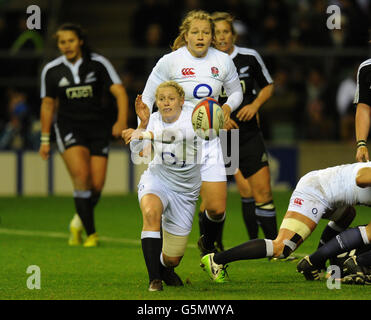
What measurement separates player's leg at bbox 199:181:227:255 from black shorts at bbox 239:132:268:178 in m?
0.78

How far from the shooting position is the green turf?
7109mm

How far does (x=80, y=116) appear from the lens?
10727 millimetres

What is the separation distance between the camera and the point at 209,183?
27.0ft

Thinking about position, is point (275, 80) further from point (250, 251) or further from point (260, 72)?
point (250, 251)

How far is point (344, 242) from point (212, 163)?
1.34 m

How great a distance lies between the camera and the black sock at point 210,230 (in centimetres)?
873

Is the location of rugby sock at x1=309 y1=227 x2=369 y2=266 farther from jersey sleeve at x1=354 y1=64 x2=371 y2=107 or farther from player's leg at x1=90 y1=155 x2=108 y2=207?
player's leg at x1=90 y1=155 x2=108 y2=207

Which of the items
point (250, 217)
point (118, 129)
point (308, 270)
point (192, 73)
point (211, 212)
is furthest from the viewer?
point (118, 129)

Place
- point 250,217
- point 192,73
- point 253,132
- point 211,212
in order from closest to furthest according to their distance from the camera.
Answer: point 192,73
point 211,212
point 253,132
point 250,217

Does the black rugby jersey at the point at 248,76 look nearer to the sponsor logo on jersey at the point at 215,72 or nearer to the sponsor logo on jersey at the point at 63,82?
the sponsor logo on jersey at the point at 215,72

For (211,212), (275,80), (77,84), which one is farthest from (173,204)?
(275,80)

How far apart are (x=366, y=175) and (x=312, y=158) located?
10.3m

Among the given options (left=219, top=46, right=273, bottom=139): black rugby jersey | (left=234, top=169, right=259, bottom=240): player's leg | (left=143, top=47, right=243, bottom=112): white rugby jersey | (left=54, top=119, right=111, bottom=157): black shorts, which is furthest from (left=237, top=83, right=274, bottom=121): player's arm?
→ (left=54, top=119, right=111, bottom=157): black shorts

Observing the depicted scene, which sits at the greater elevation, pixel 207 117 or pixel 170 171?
pixel 207 117
